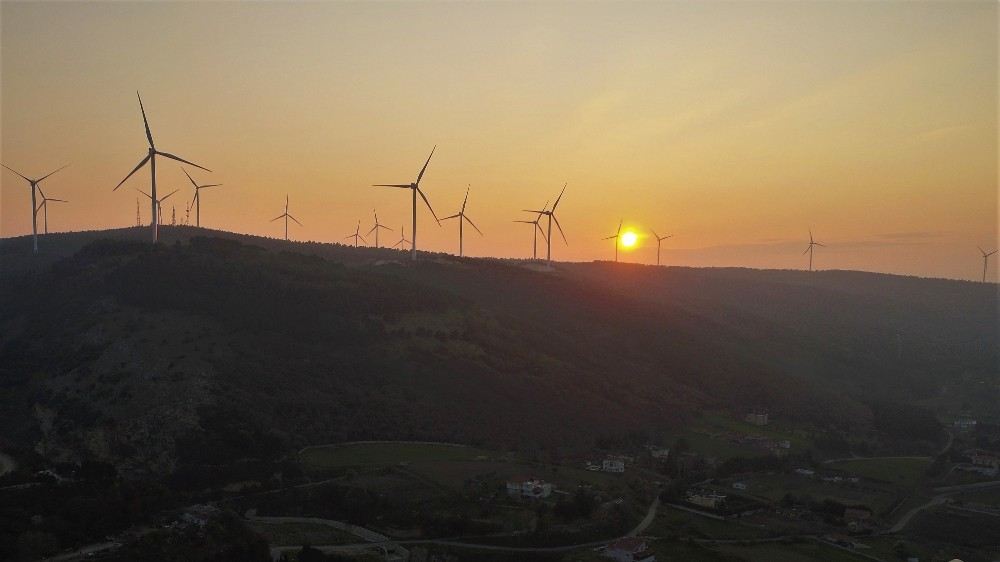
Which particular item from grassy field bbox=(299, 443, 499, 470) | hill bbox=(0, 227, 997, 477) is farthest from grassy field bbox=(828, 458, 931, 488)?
grassy field bbox=(299, 443, 499, 470)

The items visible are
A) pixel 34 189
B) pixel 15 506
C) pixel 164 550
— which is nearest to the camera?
pixel 164 550

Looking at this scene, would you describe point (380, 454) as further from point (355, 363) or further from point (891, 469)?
point (891, 469)

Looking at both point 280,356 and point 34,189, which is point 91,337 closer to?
point 280,356

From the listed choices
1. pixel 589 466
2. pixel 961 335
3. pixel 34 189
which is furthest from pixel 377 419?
pixel 961 335

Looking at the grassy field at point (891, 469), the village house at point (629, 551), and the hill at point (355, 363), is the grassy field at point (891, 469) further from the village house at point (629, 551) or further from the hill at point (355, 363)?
the village house at point (629, 551)

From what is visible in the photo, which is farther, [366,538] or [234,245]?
[234,245]

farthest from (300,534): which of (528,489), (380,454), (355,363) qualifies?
(355,363)

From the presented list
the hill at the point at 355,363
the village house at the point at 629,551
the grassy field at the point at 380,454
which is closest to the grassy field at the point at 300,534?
the grassy field at the point at 380,454

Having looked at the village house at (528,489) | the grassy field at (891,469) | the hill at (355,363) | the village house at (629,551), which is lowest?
the grassy field at (891,469)
